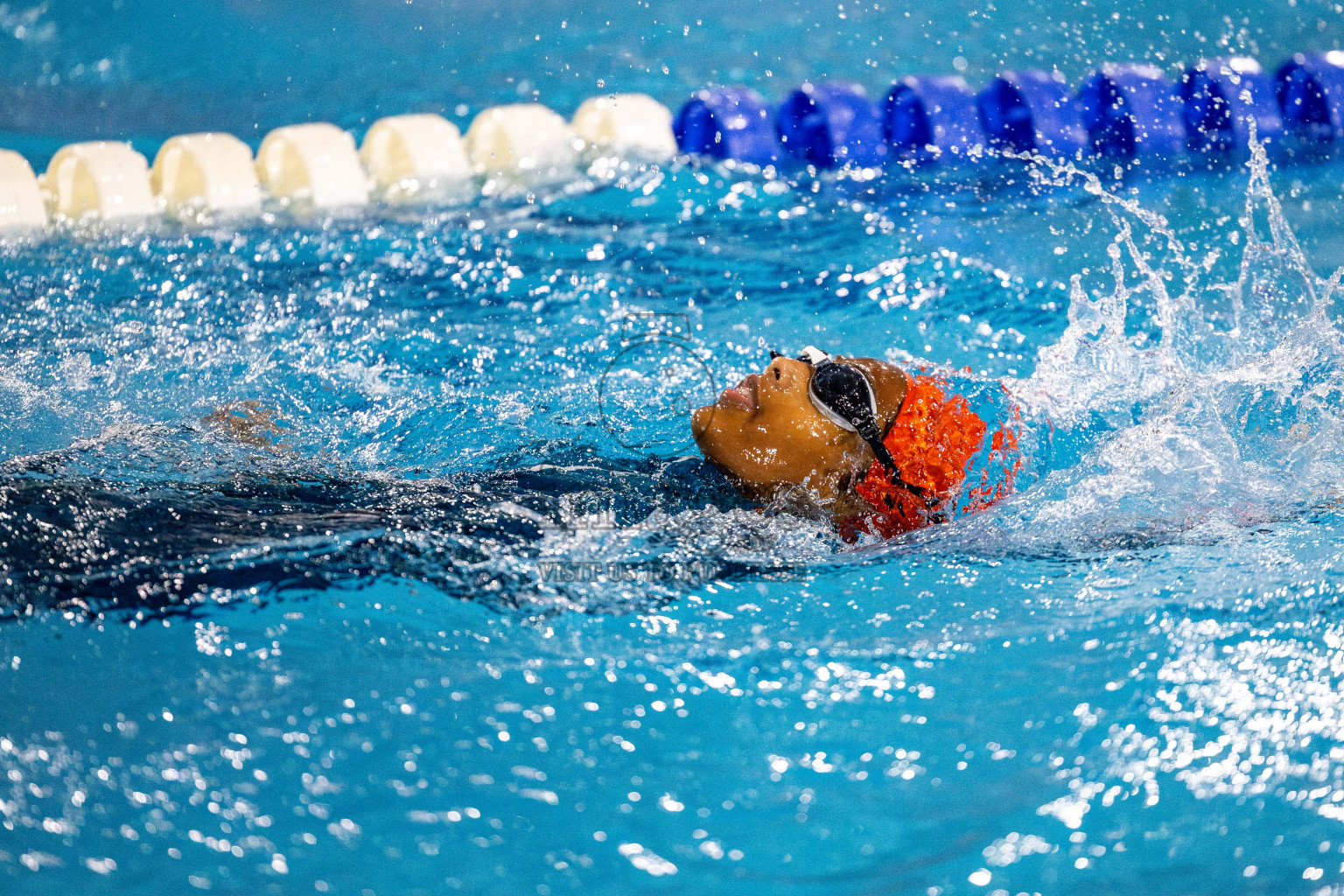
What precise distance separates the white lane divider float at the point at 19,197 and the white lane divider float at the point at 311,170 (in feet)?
3.13

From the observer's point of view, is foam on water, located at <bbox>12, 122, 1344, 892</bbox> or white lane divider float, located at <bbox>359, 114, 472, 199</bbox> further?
white lane divider float, located at <bbox>359, 114, 472, 199</bbox>

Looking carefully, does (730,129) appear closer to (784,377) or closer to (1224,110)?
(1224,110)

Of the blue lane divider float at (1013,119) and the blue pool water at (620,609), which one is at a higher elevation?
the blue lane divider float at (1013,119)

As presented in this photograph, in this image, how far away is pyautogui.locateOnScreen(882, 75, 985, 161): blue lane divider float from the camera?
525 centimetres

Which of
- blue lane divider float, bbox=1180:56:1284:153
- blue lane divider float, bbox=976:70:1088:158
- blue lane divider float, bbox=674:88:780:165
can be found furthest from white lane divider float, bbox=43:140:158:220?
blue lane divider float, bbox=1180:56:1284:153

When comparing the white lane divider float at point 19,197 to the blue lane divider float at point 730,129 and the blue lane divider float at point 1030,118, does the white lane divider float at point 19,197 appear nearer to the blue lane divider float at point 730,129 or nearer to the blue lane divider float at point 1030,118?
the blue lane divider float at point 730,129

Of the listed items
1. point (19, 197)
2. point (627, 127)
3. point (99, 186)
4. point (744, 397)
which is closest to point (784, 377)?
point (744, 397)

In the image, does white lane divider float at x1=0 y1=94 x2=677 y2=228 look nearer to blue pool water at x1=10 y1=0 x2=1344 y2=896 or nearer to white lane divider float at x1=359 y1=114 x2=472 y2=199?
white lane divider float at x1=359 y1=114 x2=472 y2=199

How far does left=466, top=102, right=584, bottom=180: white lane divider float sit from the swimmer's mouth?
3265 millimetres

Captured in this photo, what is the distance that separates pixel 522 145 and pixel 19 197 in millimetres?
2282

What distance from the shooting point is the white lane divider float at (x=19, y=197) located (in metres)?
4.66

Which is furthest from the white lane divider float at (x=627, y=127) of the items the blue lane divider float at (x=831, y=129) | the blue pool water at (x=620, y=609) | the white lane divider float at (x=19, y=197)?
the white lane divider float at (x=19, y=197)

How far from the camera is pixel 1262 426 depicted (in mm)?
3023

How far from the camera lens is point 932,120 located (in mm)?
5285
